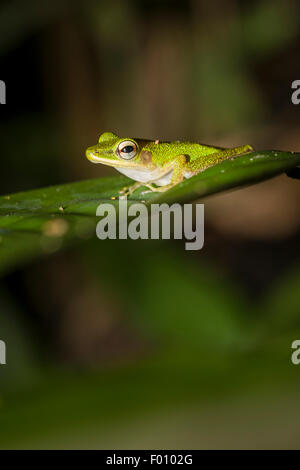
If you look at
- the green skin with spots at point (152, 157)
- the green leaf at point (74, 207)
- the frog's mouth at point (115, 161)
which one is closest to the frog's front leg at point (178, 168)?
the green skin with spots at point (152, 157)

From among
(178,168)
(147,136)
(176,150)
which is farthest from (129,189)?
(147,136)

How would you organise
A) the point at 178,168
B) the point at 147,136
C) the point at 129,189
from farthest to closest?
the point at 147,136
the point at 178,168
the point at 129,189

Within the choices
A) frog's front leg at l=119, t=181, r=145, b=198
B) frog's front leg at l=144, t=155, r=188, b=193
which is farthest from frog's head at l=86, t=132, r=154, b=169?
frog's front leg at l=119, t=181, r=145, b=198

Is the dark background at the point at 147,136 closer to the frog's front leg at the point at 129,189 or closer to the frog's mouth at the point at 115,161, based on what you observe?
the frog's mouth at the point at 115,161

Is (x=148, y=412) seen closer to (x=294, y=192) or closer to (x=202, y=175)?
(x=202, y=175)

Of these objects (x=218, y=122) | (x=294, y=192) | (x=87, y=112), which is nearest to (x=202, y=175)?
(x=294, y=192)

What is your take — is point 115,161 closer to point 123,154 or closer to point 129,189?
point 123,154
